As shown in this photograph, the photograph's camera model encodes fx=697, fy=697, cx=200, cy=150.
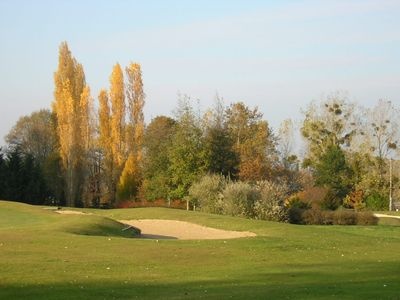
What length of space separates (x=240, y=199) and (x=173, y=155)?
14.4 metres

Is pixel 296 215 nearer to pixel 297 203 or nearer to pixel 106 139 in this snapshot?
pixel 297 203

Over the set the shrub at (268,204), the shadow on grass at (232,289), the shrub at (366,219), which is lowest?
the shadow on grass at (232,289)

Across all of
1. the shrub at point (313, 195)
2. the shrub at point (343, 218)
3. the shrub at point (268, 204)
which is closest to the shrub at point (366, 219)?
the shrub at point (343, 218)

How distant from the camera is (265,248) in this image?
24.0 meters

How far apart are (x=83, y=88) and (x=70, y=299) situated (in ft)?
202

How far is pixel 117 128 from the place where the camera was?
2709 inches

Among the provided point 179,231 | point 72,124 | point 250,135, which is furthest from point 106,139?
point 179,231

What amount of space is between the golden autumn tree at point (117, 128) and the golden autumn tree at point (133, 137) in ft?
2.10

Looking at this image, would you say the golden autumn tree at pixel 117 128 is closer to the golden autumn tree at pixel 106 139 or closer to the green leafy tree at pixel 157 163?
the golden autumn tree at pixel 106 139

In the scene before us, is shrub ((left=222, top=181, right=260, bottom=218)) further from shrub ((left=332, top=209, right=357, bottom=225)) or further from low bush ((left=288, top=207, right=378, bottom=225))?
shrub ((left=332, top=209, right=357, bottom=225))

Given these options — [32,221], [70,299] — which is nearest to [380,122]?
[32,221]

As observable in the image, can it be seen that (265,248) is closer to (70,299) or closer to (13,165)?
(70,299)

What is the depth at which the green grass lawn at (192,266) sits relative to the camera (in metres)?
14.1

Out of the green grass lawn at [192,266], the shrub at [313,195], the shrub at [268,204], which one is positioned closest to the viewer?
the green grass lawn at [192,266]
